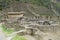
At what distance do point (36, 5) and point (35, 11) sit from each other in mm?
1283

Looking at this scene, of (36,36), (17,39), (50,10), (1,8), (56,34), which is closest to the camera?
(17,39)

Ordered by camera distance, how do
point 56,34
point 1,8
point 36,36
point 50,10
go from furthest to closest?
point 50,10, point 1,8, point 56,34, point 36,36

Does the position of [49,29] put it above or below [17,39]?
below

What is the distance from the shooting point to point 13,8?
18.8m

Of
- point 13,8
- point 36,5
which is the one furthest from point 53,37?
point 36,5

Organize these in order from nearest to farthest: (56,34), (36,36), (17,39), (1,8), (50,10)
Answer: (17,39) → (36,36) → (56,34) → (1,8) → (50,10)

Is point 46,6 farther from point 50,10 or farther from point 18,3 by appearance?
point 18,3

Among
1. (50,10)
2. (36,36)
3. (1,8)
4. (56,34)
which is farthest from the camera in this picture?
(50,10)

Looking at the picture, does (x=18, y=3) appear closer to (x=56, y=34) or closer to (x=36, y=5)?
(x=36, y=5)

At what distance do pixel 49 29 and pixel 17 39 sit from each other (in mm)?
5734

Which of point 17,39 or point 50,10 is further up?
point 17,39

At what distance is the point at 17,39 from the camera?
8.00 metres

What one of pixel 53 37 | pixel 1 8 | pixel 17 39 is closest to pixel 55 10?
pixel 1 8

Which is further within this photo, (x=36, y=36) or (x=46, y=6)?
(x=46, y=6)
